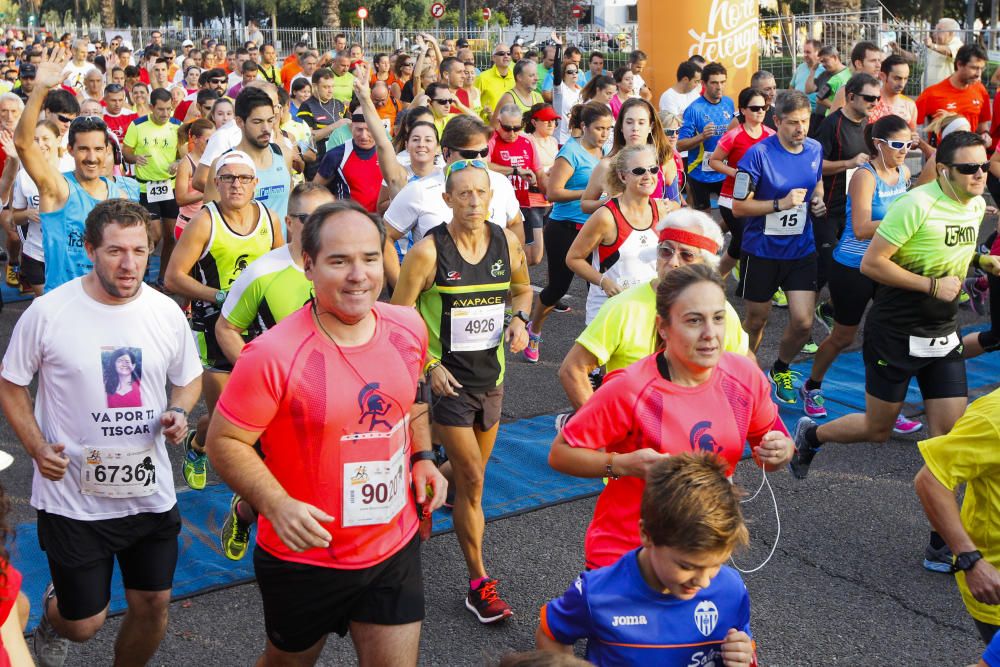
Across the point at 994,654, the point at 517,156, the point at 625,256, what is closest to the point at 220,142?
the point at 517,156

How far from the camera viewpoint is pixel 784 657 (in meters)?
4.51

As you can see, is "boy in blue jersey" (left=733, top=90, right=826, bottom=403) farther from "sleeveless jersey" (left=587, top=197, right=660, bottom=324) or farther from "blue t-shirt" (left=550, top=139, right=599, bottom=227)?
"sleeveless jersey" (left=587, top=197, right=660, bottom=324)

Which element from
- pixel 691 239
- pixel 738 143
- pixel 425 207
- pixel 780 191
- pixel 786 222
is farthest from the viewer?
pixel 738 143

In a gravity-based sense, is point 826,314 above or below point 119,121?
below

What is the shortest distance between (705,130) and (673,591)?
29.1ft

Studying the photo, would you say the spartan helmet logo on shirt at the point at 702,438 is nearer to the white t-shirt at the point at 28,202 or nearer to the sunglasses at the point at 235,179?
the sunglasses at the point at 235,179

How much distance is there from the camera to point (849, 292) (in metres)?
7.11

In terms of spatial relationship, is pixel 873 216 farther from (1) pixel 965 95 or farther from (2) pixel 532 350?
(1) pixel 965 95

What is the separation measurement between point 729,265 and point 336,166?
3404 millimetres

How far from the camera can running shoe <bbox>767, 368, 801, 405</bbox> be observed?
305 inches

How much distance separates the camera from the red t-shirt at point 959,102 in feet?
38.1

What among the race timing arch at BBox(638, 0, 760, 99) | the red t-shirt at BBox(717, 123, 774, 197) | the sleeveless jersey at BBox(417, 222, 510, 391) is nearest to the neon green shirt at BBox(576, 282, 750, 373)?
the sleeveless jersey at BBox(417, 222, 510, 391)

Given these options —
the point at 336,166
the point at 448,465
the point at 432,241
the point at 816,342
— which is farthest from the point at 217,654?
the point at 816,342

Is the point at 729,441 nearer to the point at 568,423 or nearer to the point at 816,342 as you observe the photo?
the point at 568,423
